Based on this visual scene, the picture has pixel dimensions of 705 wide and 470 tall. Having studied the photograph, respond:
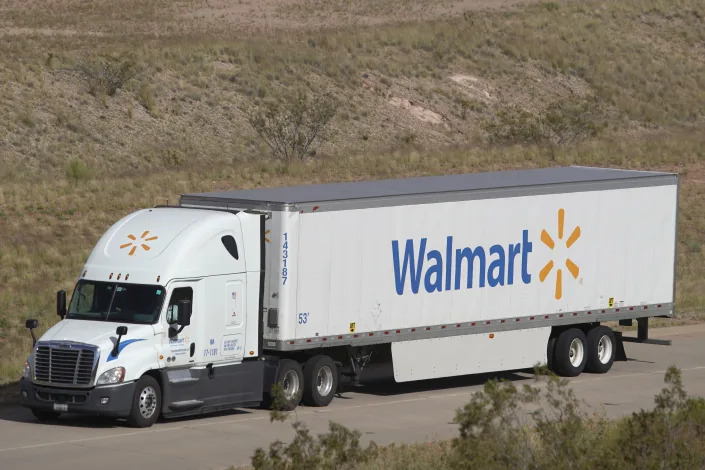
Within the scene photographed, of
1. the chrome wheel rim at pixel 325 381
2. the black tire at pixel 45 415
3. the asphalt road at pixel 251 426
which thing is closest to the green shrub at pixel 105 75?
the asphalt road at pixel 251 426

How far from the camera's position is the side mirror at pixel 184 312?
21625 millimetres

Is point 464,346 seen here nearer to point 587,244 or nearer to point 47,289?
point 587,244

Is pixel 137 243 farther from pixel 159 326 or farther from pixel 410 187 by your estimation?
pixel 410 187

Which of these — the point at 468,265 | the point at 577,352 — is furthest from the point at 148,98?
the point at 468,265

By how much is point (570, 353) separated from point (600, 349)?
0.90m

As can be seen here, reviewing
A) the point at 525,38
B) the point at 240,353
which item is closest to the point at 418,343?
the point at 240,353

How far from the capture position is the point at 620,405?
24.3 meters

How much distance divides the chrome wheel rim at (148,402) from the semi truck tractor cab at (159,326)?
1 cm

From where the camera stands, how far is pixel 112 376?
2105 cm

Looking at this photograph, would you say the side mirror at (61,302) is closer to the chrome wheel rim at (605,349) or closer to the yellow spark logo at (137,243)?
the yellow spark logo at (137,243)

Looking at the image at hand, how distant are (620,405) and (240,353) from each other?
6391 millimetres

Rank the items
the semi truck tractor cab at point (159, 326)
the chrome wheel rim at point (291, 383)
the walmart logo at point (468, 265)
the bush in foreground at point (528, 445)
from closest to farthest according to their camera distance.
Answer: the bush in foreground at point (528, 445)
the semi truck tractor cab at point (159, 326)
the chrome wheel rim at point (291, 383)
the walmart logo at point (468, 265)

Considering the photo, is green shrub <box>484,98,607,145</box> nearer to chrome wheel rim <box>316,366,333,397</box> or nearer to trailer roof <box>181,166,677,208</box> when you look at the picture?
trailer roof <box>181,166,677,208</box>

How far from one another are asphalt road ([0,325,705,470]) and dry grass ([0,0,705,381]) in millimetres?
5347
